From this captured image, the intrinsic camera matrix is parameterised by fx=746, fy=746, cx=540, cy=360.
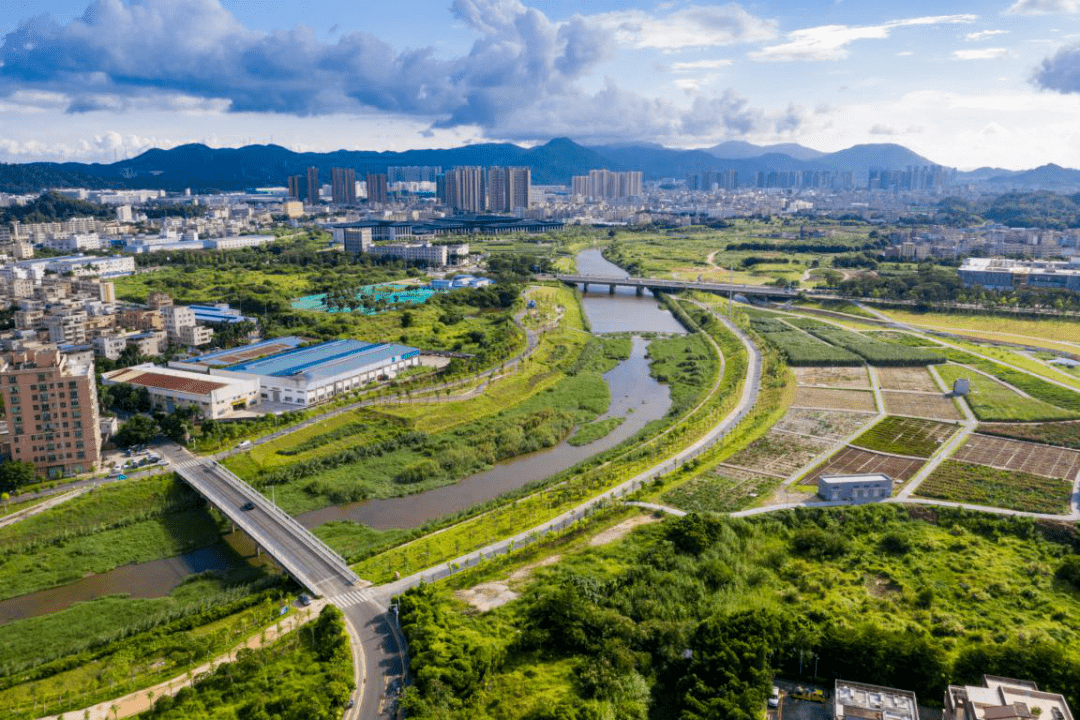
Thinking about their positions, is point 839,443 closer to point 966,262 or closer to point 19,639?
point 19,639

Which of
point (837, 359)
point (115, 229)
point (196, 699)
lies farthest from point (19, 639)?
point (115, 229)

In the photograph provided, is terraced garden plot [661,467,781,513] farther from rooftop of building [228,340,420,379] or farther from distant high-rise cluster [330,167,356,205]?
distant high-rise cluster [330,167,356,205]

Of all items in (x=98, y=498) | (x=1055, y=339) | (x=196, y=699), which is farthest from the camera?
(x=1055, y=339)

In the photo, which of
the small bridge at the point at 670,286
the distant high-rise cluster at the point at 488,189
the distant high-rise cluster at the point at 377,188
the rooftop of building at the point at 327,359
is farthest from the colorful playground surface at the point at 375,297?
the distant high-rise cluster at the point at 377,188

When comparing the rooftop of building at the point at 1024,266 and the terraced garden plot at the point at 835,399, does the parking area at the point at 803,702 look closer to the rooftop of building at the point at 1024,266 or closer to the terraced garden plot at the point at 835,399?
the terraced garden plot at the point at 835,399

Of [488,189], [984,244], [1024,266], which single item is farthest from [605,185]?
[1024,266]
